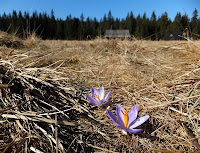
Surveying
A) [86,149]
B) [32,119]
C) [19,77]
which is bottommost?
[86,149]

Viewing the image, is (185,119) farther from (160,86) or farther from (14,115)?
(14,115)

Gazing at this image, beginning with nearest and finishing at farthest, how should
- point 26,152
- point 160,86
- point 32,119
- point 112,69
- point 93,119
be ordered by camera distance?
point 26,152, point 32,119, point 93,119, point 160,86, point 112,69

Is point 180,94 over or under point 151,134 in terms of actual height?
over

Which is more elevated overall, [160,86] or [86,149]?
[160,86]

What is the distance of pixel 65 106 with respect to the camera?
0.68 meters

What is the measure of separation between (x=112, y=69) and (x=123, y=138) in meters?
0.84

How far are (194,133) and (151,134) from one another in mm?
159

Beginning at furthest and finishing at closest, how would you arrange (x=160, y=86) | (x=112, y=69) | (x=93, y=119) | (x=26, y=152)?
1. (x=112, y=69)
2. (x=160, y=86)
3. (x=93, y=119)
4. (x=26, y=152)

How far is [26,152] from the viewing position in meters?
0.43

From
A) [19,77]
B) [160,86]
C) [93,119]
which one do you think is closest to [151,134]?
[93,119]

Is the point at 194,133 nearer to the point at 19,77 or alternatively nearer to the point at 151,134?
the point at 151,134

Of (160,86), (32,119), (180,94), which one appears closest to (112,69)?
(160,86)

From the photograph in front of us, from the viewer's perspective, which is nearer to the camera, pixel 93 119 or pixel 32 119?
pixel 32 119

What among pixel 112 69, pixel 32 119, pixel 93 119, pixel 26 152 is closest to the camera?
pixel 26 152
